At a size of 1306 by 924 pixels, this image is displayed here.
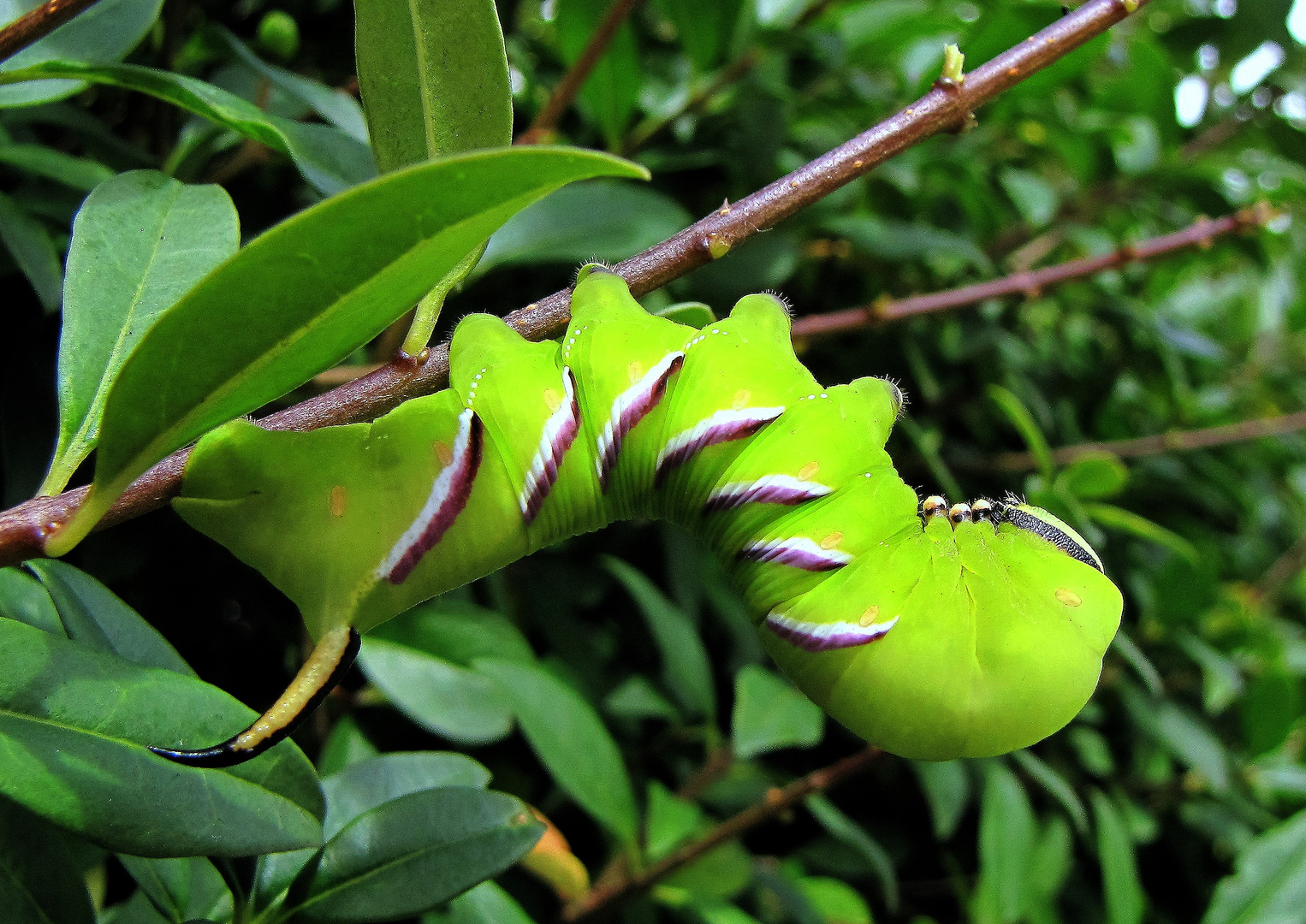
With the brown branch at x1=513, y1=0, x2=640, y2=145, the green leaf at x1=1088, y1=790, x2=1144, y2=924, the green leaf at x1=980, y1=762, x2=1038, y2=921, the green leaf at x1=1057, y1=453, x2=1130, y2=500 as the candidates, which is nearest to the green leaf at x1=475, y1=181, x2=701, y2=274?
the brown branch at x1=513, y1=0, x2=640, y2=145

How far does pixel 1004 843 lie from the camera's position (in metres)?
2.14

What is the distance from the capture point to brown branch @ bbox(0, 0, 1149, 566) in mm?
1048

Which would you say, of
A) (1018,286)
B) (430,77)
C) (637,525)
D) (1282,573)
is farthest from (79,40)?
(1282,573)

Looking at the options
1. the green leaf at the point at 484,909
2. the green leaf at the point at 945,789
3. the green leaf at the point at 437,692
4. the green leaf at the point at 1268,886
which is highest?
the green leaf at the point at 437,692

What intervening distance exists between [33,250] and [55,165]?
174 mm

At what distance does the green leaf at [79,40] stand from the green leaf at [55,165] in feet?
0.31

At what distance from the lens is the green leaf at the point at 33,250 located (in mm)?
1266

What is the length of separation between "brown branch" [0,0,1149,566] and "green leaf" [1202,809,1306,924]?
205 cm

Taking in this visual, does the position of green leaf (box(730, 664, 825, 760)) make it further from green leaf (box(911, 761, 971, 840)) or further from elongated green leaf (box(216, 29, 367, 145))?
elongated green leaf (box(216, 29, 367, 145))

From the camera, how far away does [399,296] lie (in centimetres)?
84

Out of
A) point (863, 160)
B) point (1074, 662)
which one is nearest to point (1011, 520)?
point (1074, 662)

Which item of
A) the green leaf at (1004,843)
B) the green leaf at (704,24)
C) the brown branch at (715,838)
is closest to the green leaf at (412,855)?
the brown branch at (715,838)

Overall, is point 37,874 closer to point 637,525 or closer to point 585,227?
point 585,227

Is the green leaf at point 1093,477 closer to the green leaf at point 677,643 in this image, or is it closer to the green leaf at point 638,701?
the green leaf at point 677,643
